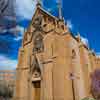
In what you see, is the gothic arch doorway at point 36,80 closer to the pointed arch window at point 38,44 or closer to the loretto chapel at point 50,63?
the loretto chapel at point 50,63

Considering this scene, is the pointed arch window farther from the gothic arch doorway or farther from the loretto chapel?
the gothic arch doorway

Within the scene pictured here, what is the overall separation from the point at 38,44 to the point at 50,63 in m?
4.16

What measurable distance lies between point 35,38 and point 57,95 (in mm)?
Answer: 9643

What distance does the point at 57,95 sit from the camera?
23000mm

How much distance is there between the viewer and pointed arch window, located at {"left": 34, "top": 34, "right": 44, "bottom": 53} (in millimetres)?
27469

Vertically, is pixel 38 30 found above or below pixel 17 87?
above

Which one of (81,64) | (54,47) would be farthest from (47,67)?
(81,64)

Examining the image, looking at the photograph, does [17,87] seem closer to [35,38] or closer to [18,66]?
[18,66]

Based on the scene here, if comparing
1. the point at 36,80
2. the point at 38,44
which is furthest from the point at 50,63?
the point at 38,44

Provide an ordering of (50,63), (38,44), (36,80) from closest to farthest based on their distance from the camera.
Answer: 1. (50,63)
2. (36,80)
3. (38,44)

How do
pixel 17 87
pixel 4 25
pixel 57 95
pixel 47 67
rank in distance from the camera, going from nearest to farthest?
pixel 57 95, pixel 47 67, pixel 4 25, pixel 17 87

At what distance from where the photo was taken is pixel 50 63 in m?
25.2

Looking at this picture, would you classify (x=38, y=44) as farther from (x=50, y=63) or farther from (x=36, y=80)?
(x=36, y=80)

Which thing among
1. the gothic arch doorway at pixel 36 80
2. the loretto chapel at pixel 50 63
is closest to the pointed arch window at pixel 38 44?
the loretto chapel at pixel 50 63
